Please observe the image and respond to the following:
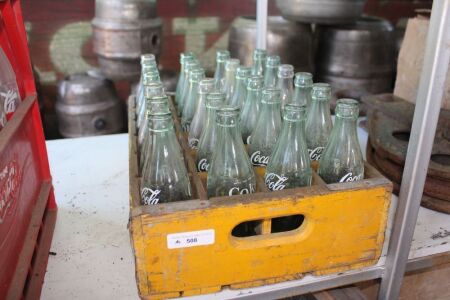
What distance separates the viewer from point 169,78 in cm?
225

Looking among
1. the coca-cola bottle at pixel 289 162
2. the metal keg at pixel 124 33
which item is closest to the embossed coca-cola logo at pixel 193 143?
the coca-cola bottle at pixel 289 162

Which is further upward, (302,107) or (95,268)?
(302,107)

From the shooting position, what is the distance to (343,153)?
0.78 metres

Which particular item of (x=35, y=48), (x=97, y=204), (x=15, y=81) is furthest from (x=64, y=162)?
(x=35, y=48)

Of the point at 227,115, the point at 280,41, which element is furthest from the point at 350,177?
the point at 280,41

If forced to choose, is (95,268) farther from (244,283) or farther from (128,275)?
(244,283)

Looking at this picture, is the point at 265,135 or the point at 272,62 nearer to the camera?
the point at 265,135

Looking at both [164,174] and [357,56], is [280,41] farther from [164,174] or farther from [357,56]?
[164,174]

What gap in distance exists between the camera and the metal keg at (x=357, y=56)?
6.49 feet

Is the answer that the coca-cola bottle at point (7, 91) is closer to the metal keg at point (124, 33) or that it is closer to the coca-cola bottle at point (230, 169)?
the coca-cola bottle at point (230, 169)

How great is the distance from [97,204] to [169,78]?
4.49ft

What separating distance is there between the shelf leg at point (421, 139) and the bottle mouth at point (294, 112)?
18 cm

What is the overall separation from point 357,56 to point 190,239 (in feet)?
5.34

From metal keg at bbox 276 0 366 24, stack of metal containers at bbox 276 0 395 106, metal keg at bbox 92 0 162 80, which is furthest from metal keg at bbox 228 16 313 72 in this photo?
metal keg at bbox 92 0 162 80
